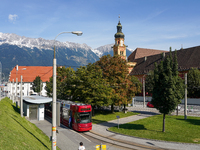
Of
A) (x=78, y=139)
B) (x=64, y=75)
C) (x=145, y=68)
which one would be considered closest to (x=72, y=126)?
(x=78, y=139)

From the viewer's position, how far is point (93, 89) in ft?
107

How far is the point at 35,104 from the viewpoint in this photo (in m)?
32.5

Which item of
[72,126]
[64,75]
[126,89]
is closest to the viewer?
[72,126]

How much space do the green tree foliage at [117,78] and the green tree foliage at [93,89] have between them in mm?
1913

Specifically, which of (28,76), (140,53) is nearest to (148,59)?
(140,53)

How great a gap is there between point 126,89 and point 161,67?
49.6 feet

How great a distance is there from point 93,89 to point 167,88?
1395 cm

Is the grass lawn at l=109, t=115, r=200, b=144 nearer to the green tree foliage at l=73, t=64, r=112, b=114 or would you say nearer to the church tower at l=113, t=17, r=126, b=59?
the green tree foliage at l=73, t=64, r=112, b=114

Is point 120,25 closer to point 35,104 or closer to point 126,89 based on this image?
point 126,89

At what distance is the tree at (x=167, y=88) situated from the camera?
21.9 m

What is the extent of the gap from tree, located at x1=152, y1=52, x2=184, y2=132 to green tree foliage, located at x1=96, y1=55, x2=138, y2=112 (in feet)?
40.5

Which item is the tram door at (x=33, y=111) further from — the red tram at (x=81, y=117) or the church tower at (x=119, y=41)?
the church tower at (x=119, y=41)

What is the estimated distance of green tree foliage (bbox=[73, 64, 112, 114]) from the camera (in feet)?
105

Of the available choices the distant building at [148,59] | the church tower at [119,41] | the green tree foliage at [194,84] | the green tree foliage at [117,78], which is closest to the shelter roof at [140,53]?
the distant building at [148,59]
